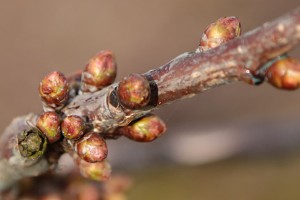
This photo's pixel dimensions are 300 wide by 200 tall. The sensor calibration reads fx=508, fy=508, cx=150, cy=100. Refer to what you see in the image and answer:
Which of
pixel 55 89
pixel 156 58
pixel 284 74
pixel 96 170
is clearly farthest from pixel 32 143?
pixel 156 58

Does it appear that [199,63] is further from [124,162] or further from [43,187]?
[124,162]

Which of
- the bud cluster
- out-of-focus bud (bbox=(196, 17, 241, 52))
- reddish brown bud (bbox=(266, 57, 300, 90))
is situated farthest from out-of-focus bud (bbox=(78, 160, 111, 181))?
reddish brown bud (bbox=(266, 57, 300, 90))

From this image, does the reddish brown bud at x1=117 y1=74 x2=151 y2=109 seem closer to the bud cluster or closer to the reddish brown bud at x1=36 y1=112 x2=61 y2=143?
the bud cluster

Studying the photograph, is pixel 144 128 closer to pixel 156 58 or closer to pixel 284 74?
pixel 284 74

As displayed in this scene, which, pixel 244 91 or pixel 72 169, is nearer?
pixel 72 169

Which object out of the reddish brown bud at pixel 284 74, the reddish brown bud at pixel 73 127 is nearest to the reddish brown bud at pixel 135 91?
the reddish brown bud at pixel 73 127

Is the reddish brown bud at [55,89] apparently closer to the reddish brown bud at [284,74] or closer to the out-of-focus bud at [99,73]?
the out-of-focus bud at [99,73]

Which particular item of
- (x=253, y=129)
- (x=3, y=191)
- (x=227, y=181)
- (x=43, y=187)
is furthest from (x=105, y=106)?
(x=227, y=181)
